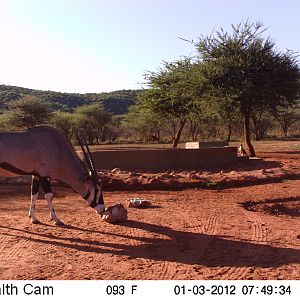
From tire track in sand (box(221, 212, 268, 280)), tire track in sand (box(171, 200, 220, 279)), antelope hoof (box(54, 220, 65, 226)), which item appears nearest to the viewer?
tire track in sand (box(221, 212, 268, 280))

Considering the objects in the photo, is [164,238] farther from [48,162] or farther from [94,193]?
[48,162]

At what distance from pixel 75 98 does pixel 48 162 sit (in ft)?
267

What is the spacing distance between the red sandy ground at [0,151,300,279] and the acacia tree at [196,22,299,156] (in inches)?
408

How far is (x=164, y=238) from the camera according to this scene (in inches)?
317

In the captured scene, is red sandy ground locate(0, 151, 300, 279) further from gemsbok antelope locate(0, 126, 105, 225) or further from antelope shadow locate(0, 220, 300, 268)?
gemsbok antelope locate(0, 126, 105, 225)

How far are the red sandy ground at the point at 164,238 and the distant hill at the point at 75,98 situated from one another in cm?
6844

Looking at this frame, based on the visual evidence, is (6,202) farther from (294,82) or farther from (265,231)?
(294,82)

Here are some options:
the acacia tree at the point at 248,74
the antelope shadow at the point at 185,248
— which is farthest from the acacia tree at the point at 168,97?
the antelope shadow at the point at 185,248

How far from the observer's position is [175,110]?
102 ft

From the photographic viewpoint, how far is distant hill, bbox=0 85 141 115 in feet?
268

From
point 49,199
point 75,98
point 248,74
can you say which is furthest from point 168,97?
point 75,98

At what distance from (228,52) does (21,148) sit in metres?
17.8

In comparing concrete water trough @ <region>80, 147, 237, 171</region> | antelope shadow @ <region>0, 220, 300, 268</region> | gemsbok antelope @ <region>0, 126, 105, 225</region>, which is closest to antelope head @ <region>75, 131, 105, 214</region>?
gemsbok antelope @ <region>0, 126, 105, 225</region>

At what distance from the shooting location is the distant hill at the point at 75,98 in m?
81.8
